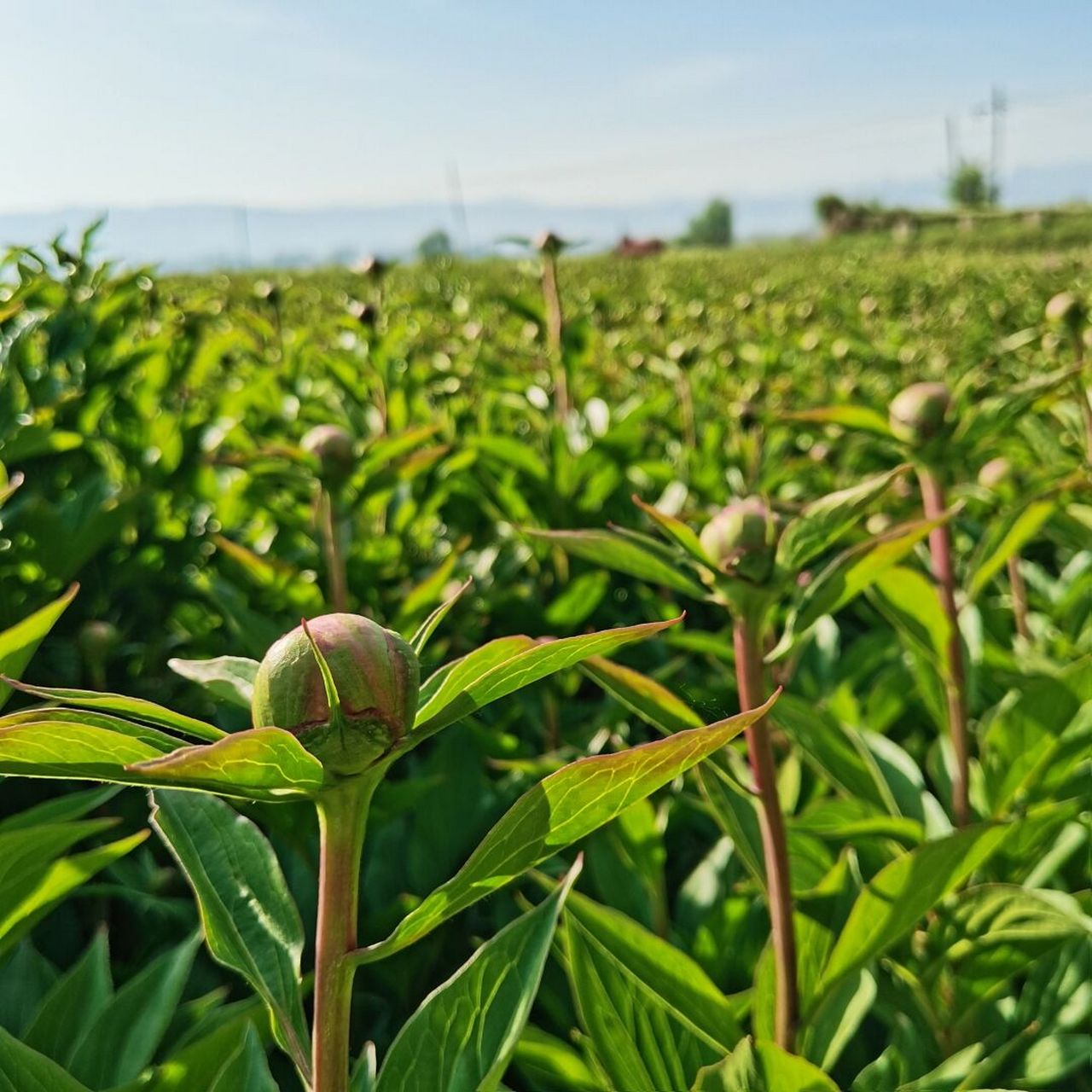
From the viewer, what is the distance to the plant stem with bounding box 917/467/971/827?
3.46 feet

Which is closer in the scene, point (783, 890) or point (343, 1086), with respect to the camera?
point (343, 1086)

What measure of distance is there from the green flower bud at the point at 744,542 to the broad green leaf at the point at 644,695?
100 millimetres

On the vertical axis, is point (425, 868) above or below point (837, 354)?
below

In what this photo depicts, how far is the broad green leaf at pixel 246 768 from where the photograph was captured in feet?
1.28

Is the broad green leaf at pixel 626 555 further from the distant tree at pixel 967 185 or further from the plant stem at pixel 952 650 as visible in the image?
→ the distant tree at pixel 967 185

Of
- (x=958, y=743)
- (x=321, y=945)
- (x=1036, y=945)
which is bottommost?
(x=1036, y=945)

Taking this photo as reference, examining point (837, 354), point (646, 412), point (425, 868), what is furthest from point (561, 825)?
point (837, 354)

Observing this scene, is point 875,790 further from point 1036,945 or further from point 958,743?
point 1036,945

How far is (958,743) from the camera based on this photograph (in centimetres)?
108

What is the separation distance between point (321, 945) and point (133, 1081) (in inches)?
12.1

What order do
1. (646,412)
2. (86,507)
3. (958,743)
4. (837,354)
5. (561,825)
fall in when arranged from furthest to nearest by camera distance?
Result: (837,354) → (646,412) → (86,507) → (958,743) → (561,825)

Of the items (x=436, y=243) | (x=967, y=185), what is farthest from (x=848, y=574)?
(x=967, y=185)

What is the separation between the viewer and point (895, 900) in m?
0.78

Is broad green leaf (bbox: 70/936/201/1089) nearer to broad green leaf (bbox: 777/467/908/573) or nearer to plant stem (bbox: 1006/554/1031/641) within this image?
broad green leaf (bbox: 777/467/908/573)
